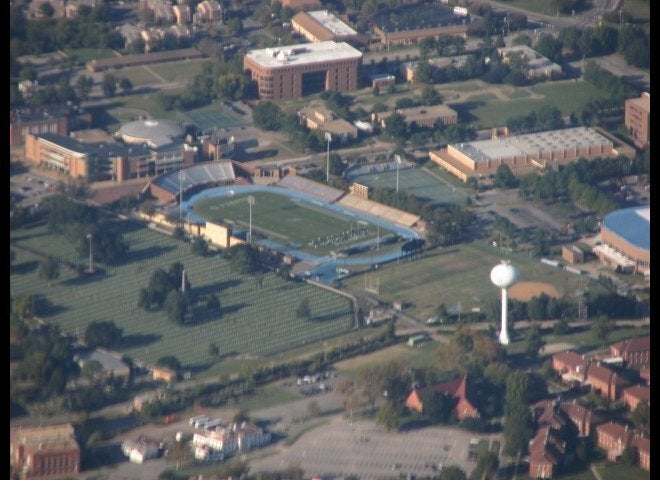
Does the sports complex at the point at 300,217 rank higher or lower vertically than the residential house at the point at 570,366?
lower

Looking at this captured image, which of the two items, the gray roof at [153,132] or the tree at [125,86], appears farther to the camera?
the tree at [125,86]

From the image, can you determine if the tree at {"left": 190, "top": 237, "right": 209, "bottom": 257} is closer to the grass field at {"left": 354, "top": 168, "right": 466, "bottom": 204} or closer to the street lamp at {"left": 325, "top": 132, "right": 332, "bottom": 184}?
the street lamp at {"left": 325, "top": 132, "right": 332, "bottom": 184}

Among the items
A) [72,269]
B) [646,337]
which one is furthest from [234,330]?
[646,337]

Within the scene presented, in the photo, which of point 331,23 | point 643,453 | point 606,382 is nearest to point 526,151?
point 331,23

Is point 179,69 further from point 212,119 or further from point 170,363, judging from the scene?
point 170,363

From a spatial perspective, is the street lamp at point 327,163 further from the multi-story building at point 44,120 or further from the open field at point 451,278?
the multi-story building at point 44,120

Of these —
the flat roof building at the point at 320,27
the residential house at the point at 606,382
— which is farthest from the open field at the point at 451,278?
the flat roof building at the point at 320,27
